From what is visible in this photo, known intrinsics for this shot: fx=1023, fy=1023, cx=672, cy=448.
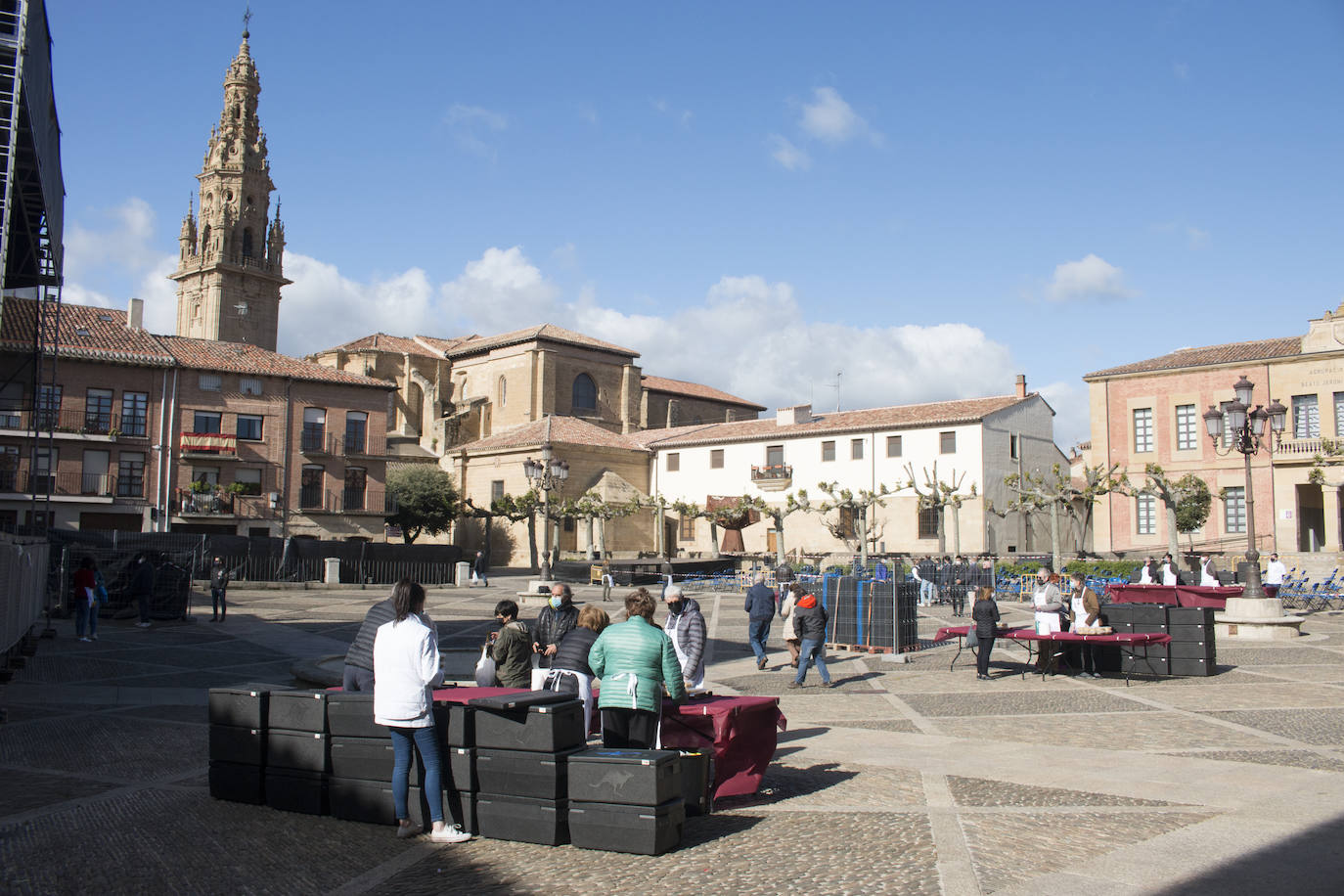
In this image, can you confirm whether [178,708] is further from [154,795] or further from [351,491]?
[351,491]

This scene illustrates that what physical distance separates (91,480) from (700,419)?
1530 inches

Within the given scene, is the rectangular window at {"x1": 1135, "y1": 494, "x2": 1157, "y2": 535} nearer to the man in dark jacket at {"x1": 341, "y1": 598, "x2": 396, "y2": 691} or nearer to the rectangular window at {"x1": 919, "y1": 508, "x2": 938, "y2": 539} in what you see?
the rectangular window at {"x1": 919, "y1": 508, "x2": 938, "y2": 539}

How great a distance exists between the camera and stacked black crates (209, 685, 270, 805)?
21.9ft

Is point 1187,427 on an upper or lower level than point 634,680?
upper

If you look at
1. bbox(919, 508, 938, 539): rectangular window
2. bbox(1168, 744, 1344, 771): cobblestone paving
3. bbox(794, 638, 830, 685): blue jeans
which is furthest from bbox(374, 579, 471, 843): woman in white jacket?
bbox(919, 508, 938, 539): rectangular window

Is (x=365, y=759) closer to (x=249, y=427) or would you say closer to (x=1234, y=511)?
(x=249, y=427)

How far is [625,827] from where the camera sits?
18.5ft

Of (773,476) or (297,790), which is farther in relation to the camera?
(773,476)

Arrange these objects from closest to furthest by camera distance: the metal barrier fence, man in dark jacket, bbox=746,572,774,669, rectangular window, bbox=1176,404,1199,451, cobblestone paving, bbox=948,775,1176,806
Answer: cobblestone paving, bbox=948,775,1176,806 < the metal barrier fence < man in dark jacket, bbox=746,572,774,669 < rectangular window, bbox=1176,404,1199,451

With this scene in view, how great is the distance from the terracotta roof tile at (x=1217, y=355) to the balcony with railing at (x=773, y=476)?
1470 centimetres

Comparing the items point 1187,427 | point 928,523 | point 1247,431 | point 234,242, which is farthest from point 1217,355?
point 234,242

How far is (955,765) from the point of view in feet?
26.3

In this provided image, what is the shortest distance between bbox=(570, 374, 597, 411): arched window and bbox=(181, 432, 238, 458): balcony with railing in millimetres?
22595

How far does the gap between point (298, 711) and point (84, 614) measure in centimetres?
1399
